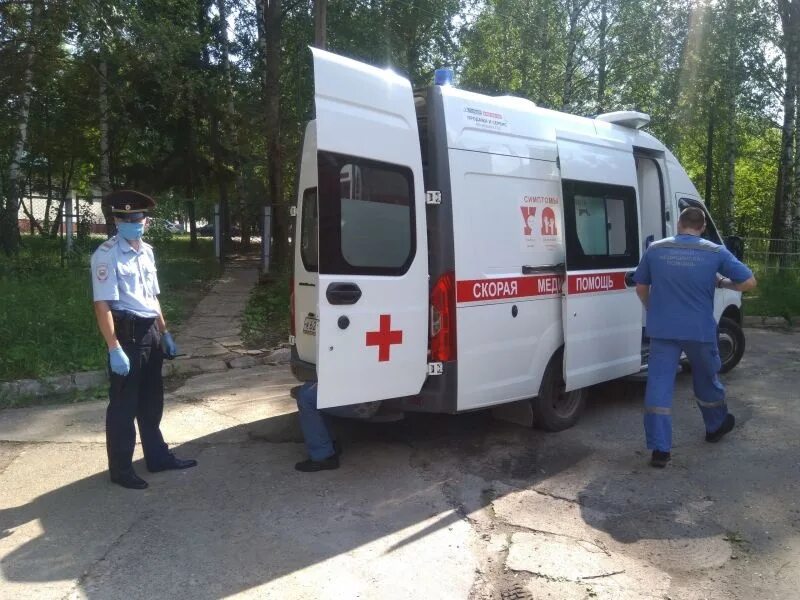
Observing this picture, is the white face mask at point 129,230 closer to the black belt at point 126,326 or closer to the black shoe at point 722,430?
the black belt at point 126,326

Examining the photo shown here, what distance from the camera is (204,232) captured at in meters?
14.8

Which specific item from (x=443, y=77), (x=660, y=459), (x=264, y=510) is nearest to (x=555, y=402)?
(x=660, y=459)

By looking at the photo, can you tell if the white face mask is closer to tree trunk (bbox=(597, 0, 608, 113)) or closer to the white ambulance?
the white ambulance

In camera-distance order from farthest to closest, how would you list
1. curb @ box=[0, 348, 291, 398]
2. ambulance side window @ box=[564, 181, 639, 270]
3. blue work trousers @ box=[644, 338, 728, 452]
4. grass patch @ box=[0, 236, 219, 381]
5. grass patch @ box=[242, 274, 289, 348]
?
grass patch @ box=[242, 274, 289, 348] < grass patch @ box=[0, 236, 219, 381] < curb @ box=[0, 348, 291, 398] < ambulance side window @ box=[564, 181, 639, 270] < blue work trousers @ box=[644, 338, 728, 452]

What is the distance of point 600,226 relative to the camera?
5578 millimetres

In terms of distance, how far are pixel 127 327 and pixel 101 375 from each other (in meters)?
3.12

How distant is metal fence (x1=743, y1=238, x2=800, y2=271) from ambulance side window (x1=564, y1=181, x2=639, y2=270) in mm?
9502

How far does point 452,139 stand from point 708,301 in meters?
2.18

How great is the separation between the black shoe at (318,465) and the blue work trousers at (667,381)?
7.27ft

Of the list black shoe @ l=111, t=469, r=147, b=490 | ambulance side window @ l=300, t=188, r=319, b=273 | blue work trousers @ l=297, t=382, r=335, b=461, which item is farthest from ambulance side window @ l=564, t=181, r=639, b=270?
Result: black shoe @ l=111, t=469, r=147, b=490

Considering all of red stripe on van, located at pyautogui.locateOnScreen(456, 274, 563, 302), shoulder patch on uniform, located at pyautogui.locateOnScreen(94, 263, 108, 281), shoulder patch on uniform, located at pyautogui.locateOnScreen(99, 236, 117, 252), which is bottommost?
red stripe on van, located at pyautogui.locateOnScreen(456, 274, 563, 302)

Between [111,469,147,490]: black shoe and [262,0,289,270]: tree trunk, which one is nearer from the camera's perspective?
[111,469,147,490]: black shoe

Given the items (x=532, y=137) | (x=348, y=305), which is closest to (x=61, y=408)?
(x=348, y=305)

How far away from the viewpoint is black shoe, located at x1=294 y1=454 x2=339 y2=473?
459 cm
